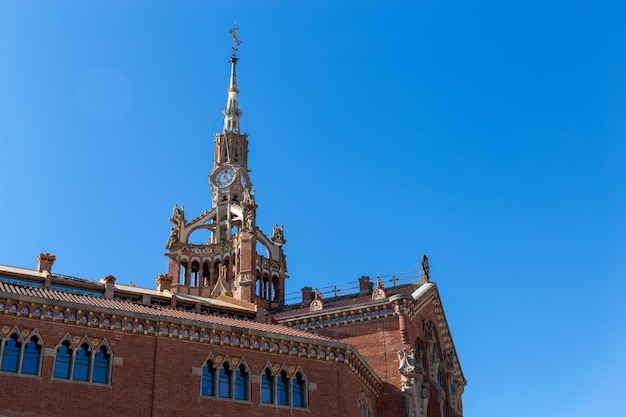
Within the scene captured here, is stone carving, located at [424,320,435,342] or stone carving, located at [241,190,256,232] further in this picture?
stone carving, located at [241,190,256,232]

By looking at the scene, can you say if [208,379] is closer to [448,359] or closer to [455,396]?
[455,396]

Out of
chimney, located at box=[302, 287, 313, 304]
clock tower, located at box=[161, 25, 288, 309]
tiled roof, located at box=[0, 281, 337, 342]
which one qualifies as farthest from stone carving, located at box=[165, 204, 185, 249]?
tiled roof, located at box=[0, 281, 337, 342]

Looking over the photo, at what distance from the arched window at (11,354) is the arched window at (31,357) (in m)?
0.28

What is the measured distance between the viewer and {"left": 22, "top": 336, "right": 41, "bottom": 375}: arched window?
32.9 meters

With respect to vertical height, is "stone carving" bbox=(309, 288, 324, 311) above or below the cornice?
above

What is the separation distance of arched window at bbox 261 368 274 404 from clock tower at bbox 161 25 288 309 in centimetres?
2203

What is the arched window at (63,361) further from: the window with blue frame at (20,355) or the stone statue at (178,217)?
the stone statue at (178,217)

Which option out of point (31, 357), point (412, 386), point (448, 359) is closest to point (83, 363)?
point (31, 357)

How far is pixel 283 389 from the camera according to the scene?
38125mm

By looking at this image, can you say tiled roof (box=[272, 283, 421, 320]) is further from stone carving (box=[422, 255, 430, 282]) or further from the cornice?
the cornice

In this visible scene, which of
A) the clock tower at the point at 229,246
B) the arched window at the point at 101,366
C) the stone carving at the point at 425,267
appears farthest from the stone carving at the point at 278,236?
the arched window at the point at 101,366

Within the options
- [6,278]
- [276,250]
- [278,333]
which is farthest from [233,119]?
[278,333]

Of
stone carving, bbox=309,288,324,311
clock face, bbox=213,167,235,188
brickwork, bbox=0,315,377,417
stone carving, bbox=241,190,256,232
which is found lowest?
brickwork, bbox=0,315,377,417

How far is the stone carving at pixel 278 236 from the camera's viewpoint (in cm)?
7200
